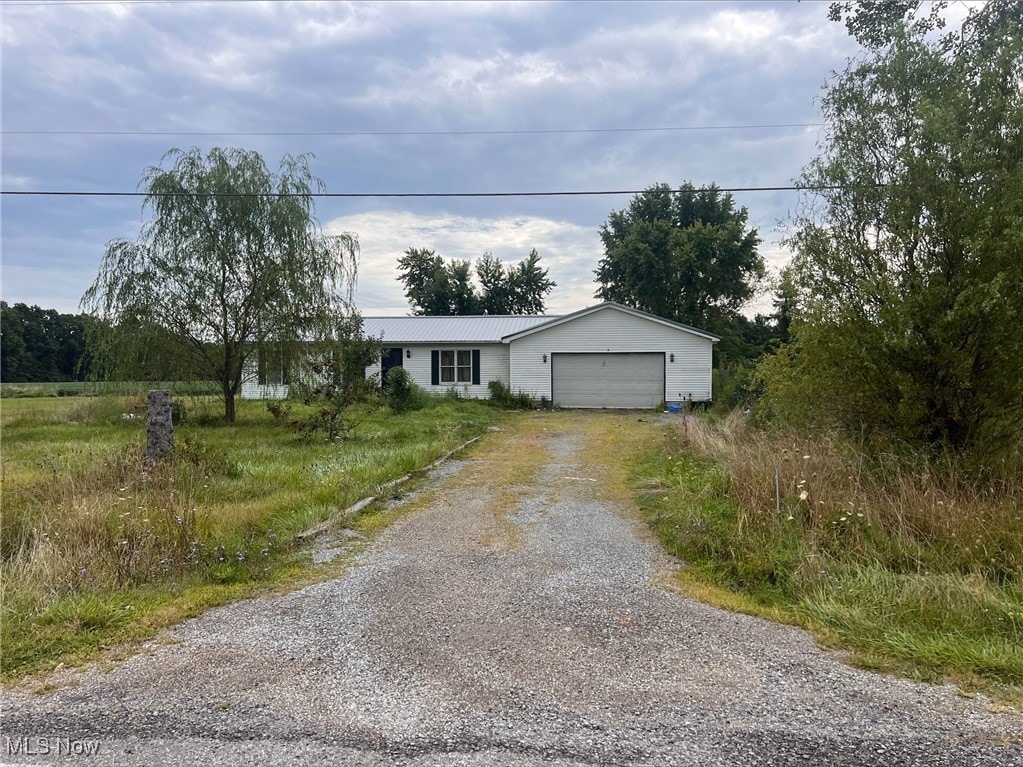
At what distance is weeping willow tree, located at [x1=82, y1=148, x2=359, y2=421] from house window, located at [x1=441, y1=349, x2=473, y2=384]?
730cm

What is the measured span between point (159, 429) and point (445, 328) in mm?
16667

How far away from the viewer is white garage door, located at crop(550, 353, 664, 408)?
20094 millimetres

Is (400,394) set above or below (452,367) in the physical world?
below

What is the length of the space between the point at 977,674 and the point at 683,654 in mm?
1466

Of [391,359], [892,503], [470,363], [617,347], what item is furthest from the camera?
[391,359]

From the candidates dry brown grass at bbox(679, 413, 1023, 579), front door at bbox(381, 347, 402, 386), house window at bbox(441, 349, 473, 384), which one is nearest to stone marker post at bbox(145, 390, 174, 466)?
dry brown grass at bbox(679, 413, 1023, 579)

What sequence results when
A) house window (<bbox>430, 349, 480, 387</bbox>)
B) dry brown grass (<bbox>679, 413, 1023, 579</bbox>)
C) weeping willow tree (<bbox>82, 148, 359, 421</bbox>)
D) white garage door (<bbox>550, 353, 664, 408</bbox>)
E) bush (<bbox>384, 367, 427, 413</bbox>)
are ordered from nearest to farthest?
dry brown grass (<bbox>679, 413, 1023, 579</bbox>) < weeping willow tree (<bbox>82, 148, 359, 421</bbox>) < bush (<bbox>384, 367, 427, 413</bbox>) < white garage door (<bbox>550, 353, 664, 408</bbox>) < house window (<bbox>430, 349, 480, 387</bbox>)

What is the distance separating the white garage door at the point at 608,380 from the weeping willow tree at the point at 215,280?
27.6ft

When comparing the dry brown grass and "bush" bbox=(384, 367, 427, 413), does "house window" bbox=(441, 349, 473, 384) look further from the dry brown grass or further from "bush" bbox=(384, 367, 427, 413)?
the dry brown grass

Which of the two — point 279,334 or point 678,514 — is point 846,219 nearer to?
point 678,514

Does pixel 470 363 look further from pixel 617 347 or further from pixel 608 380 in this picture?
pixel 617 347

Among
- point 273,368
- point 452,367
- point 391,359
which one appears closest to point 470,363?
point 452,367

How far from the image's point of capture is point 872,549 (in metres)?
4.58

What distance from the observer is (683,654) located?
335 cm
